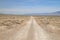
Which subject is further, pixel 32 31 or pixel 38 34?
pixel 32 31

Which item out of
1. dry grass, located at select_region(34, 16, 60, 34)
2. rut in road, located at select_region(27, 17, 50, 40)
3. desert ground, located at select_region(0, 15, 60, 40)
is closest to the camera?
rut in road, located at select_region(27, 17, 50, 40)

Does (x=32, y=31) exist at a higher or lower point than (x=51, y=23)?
lower

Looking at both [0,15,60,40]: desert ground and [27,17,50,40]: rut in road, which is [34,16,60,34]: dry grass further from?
[27,17,50,40]: rut in road

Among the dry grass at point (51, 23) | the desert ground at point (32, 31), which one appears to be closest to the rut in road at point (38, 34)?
the desert ground at point (32, 31)

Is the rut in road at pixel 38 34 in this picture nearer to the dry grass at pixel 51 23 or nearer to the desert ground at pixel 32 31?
the desert ground at pixel 32 31

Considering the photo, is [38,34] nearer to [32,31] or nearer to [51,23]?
[32,31]

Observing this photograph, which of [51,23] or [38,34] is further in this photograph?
[51,23]

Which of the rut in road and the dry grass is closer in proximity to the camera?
the rut in road

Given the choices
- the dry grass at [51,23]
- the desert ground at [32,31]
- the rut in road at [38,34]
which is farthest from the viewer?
the dry grass at [51,23]

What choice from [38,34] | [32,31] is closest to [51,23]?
[38,34]

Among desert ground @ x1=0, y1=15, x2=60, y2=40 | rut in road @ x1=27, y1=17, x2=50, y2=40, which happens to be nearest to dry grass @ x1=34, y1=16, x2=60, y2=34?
desert ground @ x1=0, y1=15, x2=60, y2=40

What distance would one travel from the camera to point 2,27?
384 cm

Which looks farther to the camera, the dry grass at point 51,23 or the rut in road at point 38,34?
the dry grass at point 51,23

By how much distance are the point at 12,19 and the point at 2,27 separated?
0.39 meters
